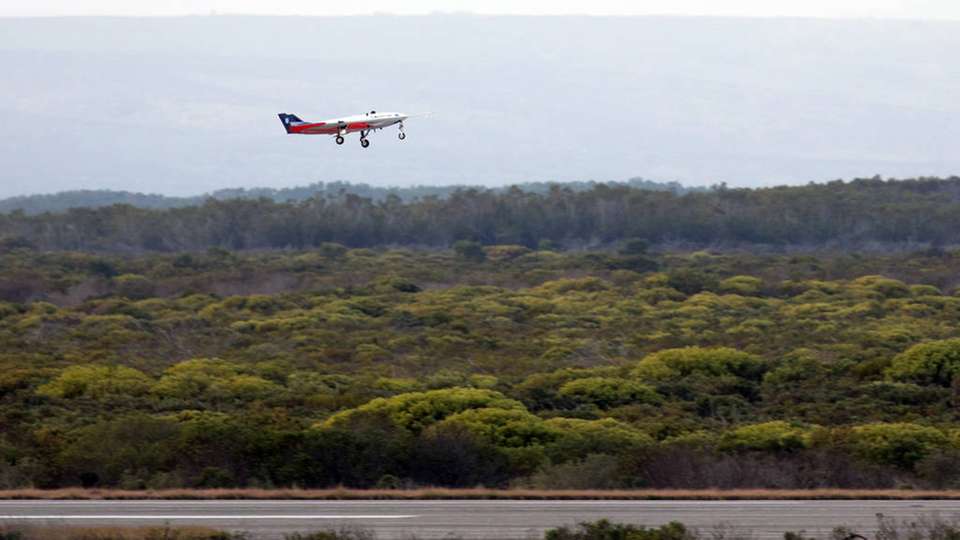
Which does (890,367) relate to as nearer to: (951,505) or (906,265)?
(951,505)

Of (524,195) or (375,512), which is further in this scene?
(524,195)

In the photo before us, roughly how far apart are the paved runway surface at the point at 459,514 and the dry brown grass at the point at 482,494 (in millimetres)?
470

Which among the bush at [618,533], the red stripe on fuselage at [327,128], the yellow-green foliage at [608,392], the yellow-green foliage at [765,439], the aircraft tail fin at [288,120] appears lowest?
the yellow-green foliage at [608,392]

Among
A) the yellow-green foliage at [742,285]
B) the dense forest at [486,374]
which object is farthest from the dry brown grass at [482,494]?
the yellow-green foliage at [742,285]

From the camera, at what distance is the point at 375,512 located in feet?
71.9

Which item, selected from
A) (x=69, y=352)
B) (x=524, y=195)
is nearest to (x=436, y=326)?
(x=69, y=352)

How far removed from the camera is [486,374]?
1780 inches

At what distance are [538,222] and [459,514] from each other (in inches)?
3794

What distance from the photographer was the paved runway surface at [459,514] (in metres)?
20.1

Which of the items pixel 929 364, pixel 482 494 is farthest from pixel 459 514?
pixel 929 364

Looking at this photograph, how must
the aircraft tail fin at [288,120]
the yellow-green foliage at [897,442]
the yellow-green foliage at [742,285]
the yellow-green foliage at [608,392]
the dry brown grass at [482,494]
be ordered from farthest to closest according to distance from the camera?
the yellow-green foliage at [742,285]
the yellow-green foliage at [608,392]
the yellow-green foliage at [897,442]
the aircraft tail fin at [288,120]
the dry brown grass at [482,494]

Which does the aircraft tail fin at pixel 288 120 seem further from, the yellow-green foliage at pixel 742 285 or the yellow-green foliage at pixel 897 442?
the yellow-green foliage at pixel 742 285

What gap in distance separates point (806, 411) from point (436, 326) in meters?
24.2

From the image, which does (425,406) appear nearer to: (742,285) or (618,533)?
(618,533)
